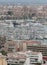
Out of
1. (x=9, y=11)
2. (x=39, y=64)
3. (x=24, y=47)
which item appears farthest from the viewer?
(x=9, y=11)

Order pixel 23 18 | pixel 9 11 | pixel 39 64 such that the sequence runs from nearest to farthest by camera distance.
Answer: pixel 39 64
pixel 23 18
pixel 9 11

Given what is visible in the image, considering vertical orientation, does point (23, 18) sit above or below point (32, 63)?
below

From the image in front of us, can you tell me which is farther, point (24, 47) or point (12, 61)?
point (24, 47)

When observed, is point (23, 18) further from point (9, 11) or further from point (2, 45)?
point (2, 45)

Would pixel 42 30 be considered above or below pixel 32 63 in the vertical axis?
below

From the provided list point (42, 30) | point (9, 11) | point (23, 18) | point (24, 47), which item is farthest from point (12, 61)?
point (9, 11)

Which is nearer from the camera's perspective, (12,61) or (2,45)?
(12,61)

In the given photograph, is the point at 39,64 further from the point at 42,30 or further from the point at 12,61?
the point at 42,30

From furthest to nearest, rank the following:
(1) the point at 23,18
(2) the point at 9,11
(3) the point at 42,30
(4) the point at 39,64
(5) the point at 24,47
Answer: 1. (2) the point at 9,11
2. (1) the point at 23,18
3. (3) the point at 42,30
4. (5) the point at 24,47
5. (4) the point at 39,64

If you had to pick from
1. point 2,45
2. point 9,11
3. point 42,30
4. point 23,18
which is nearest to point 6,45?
point 2,45
